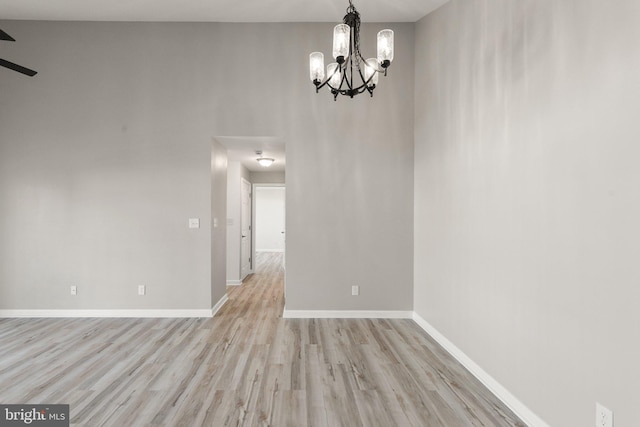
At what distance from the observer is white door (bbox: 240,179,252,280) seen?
6.30 m

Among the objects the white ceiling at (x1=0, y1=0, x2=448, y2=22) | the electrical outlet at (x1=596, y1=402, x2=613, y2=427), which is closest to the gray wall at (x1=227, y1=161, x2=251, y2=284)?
the white ceiling at (x1=0, y1=0, x2=448, y2=22)

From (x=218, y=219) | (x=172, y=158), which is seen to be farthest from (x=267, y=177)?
(x=172, y=158)

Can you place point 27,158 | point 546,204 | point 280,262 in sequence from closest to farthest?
point 546,204
point 27,158
point 280,262

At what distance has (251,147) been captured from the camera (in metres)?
4.63

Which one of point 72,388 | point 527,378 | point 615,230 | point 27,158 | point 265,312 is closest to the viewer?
point 615,230

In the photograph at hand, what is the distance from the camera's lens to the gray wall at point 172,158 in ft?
13.0

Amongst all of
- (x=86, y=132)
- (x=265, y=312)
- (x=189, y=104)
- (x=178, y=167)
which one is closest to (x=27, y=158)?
(x=86, y=132)

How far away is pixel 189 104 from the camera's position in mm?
3996

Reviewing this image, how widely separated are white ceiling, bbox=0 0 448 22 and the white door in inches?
121

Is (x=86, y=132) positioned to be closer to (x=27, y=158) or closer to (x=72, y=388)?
(x=27, y=158)

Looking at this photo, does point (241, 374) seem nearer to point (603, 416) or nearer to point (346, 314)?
point (346, 314)

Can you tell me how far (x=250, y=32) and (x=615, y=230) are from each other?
165 inches
